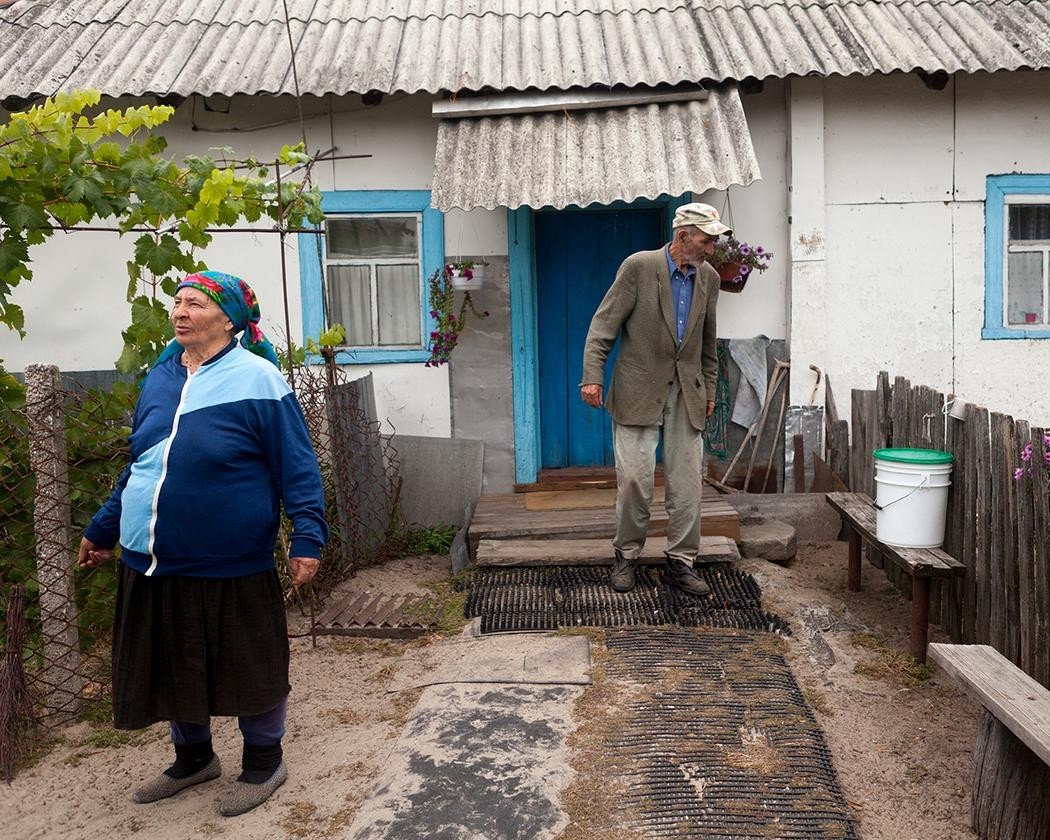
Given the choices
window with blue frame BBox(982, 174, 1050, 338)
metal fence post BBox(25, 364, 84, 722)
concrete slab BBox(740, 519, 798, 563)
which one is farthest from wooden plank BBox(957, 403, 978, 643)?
metal fence post BBox(25, 364, 84, 722)

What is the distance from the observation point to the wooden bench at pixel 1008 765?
2998mm

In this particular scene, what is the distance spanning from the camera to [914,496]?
15.4 ft

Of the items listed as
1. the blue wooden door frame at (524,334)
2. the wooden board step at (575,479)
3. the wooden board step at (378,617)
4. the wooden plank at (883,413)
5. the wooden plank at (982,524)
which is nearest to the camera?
the wooden plank at (982,524)

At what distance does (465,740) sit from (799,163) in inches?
202

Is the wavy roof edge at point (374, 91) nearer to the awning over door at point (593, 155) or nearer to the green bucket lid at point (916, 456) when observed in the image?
the awning over door at point (593, 155)

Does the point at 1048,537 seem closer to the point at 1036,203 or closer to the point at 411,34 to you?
the point at 1036,203

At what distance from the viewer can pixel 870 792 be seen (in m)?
3.49

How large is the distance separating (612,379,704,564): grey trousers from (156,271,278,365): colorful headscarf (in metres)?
2.38

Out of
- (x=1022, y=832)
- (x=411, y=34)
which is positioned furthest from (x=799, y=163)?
(x=1022, y=832)

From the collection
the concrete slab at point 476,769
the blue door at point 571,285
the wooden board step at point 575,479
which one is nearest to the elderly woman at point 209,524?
the concrete slab at point 476,769

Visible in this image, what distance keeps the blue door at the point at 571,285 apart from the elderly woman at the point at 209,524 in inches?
182

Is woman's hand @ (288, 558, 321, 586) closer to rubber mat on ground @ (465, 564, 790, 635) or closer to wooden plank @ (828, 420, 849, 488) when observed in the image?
rubber mat on ground @ (465, 564, 790, 635)

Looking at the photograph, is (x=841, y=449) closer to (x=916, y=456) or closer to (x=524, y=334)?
(x=916, y=456)

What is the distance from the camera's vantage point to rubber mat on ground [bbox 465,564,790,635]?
16.5 ft
